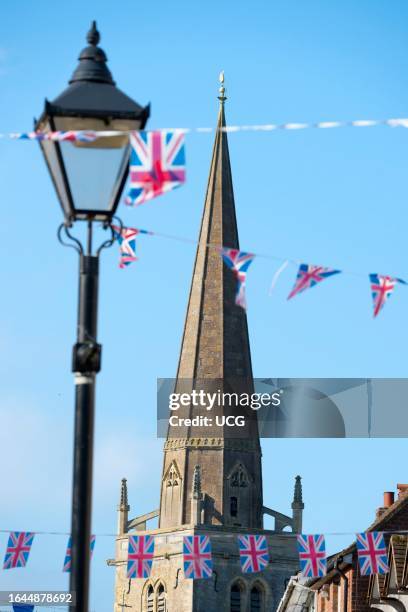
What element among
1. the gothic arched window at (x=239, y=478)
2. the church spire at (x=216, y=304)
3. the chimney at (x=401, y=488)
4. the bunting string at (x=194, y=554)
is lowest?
the bunting string at (x=194, y=554)

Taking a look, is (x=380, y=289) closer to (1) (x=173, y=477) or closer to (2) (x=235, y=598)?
(2) (x=235, y=598)

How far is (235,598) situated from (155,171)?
365 ft

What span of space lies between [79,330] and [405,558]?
3168 cm

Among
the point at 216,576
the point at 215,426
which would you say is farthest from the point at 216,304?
the point at 216,576

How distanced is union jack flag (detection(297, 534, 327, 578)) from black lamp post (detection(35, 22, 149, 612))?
37.4 m

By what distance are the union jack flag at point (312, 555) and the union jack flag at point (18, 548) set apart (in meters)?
9.63

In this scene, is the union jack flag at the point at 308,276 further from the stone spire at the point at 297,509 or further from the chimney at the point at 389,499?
the stone spire at the point at 297,509

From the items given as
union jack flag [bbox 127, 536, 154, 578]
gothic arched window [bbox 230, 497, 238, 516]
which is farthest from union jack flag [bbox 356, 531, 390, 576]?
gothic arched window [bbox 230, 497, 238, 516]

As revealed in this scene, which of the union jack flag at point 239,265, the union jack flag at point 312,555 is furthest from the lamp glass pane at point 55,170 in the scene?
the union jack flag at point 312,555

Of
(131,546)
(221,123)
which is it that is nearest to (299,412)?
(221,123)

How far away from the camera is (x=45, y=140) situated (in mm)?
11008

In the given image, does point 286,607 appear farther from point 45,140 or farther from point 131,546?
point 45,140

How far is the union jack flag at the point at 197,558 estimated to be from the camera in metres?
53.9

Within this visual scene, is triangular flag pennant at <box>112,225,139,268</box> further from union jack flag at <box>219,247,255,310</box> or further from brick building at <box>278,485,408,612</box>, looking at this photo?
brick building at <box>278,485,408,612</box>
